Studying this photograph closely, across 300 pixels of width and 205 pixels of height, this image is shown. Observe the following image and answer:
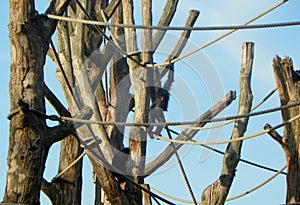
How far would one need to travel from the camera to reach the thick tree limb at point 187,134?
624cm

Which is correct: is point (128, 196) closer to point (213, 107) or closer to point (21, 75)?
point (213, 107)

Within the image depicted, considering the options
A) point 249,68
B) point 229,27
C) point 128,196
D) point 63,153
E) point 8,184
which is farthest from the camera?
point 63,153

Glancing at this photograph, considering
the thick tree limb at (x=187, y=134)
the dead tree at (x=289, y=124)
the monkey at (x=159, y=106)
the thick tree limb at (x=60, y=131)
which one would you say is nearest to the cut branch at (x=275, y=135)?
the dead tree at (x=289, y=124)

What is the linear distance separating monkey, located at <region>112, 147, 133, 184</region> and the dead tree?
1.44 metres

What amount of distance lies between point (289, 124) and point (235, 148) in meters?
0.87

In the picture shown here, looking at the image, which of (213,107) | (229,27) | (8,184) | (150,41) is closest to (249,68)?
(213,107)

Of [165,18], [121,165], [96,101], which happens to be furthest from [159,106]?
[121,165]

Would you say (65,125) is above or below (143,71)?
below

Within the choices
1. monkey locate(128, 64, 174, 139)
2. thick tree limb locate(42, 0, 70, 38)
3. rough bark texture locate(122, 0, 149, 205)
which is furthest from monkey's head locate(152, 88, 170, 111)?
thick tree limb locate(42, 0, 70, 38)

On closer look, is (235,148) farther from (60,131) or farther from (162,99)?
(60,131)

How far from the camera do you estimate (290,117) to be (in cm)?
544

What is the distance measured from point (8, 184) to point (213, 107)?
2.96 meters

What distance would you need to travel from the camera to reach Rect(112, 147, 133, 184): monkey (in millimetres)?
5836

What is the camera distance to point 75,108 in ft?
20.4
